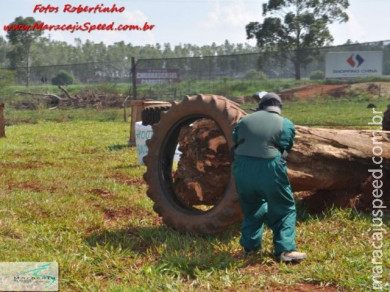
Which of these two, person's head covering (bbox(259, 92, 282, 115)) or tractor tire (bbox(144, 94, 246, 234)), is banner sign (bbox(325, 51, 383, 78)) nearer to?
tractor tire (bbox(144, 94, 246, 234))

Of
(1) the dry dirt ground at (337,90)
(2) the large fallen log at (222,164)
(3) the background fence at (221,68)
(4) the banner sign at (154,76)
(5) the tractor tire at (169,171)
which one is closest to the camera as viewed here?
(5) the tractor tire at (169,171)

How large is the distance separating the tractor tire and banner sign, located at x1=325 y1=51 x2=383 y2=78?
18826 mm

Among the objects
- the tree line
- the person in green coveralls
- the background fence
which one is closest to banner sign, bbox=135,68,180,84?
the background fence

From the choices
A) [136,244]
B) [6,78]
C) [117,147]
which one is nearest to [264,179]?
[136,244]

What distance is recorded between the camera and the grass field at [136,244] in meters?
3.88

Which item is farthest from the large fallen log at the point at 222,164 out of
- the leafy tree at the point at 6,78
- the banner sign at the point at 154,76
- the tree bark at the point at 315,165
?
the leafy tree at the point at 6,78

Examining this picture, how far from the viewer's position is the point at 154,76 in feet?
71.9

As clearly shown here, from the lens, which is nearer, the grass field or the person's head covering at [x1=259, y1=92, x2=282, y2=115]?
the grass field

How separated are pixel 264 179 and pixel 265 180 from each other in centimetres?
1

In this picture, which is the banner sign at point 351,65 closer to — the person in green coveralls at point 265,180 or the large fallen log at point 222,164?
the large fallen log at point 222,164

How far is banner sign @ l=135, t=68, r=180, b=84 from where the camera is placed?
2159cm

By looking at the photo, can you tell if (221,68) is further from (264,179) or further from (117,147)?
(264,179)

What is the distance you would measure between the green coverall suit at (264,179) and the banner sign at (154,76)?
673 inches

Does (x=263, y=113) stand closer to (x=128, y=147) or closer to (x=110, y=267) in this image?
(x=110, y=267)
